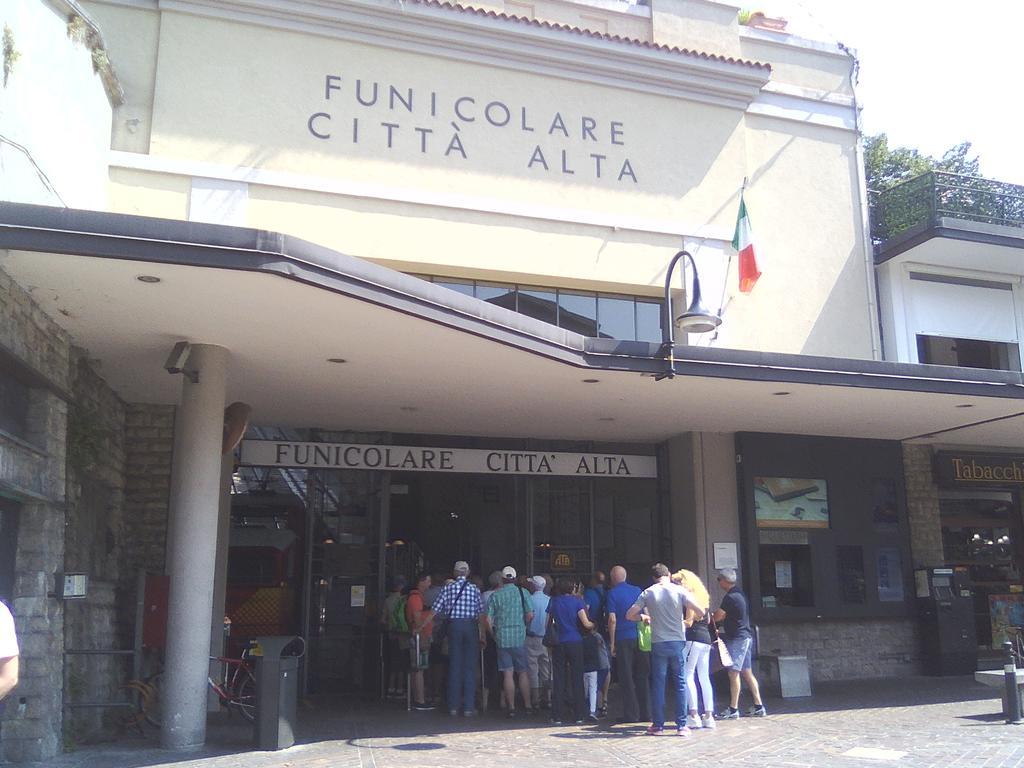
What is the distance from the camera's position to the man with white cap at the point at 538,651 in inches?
456

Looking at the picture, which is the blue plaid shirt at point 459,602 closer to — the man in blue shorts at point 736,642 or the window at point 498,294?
the man in blue shorts at point 736,642

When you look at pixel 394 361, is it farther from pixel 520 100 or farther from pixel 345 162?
pixel 520 100

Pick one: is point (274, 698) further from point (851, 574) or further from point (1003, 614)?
point (1003, 614)

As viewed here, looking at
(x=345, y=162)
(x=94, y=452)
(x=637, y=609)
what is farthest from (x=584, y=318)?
(x=94, y=452)

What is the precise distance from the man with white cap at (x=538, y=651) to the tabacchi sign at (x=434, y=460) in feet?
7.97

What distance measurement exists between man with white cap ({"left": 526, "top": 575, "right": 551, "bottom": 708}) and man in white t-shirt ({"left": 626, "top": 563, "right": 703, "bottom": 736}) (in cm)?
215

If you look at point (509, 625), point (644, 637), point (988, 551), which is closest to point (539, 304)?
point (509, 625)

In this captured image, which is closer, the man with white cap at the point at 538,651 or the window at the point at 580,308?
the man with white cap at the point at 538,651

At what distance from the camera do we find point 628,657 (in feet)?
33.6

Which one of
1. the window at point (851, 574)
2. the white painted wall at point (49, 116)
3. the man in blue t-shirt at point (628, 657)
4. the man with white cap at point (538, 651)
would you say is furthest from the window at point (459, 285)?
the window at point (851, 574)

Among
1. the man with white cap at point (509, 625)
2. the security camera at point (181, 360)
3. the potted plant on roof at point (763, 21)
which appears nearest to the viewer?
the security camera at point (181, 360)

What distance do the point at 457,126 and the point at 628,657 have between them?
7088 mm

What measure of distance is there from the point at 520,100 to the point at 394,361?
198 inches

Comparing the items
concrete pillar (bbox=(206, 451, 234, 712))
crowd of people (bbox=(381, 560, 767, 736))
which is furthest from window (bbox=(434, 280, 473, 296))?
crowd of people (bbox=(381, 560, 767, 736))
